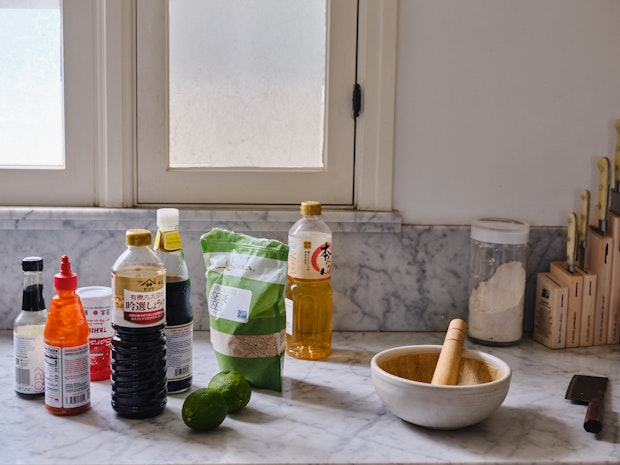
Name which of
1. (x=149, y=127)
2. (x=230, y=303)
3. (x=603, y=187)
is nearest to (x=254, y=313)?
(x=230, y=303)

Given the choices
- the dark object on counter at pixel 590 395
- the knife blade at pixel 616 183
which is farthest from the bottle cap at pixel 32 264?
the knife blade at pixel 616 183

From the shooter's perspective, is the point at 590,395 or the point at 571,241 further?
the point at 571,241

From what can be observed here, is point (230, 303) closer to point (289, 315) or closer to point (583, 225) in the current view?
point (289, 315)

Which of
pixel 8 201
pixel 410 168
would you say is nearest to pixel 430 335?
pixel 410 168

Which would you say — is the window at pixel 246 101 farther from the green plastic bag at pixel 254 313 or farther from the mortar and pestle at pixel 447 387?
the mortar and pestle at pixel 447 387

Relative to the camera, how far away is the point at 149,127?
170cm

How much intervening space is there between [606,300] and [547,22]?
0.57 metres

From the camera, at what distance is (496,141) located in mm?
1745

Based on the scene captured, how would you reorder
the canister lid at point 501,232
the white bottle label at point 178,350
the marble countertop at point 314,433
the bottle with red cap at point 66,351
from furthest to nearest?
the canister lid at point 501,232, the white bottle label at point 178,350, the bottle with red cap at point 66,351, the marble countertop at point 314,433

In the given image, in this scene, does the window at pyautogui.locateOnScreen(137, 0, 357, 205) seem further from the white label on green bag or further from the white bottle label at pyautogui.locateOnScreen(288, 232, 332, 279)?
the white label on green bag

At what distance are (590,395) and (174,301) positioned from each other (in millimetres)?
692

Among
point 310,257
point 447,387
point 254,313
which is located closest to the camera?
point 447,387

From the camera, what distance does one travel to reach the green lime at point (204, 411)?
1221mm

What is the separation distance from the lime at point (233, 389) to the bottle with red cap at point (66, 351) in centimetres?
20
